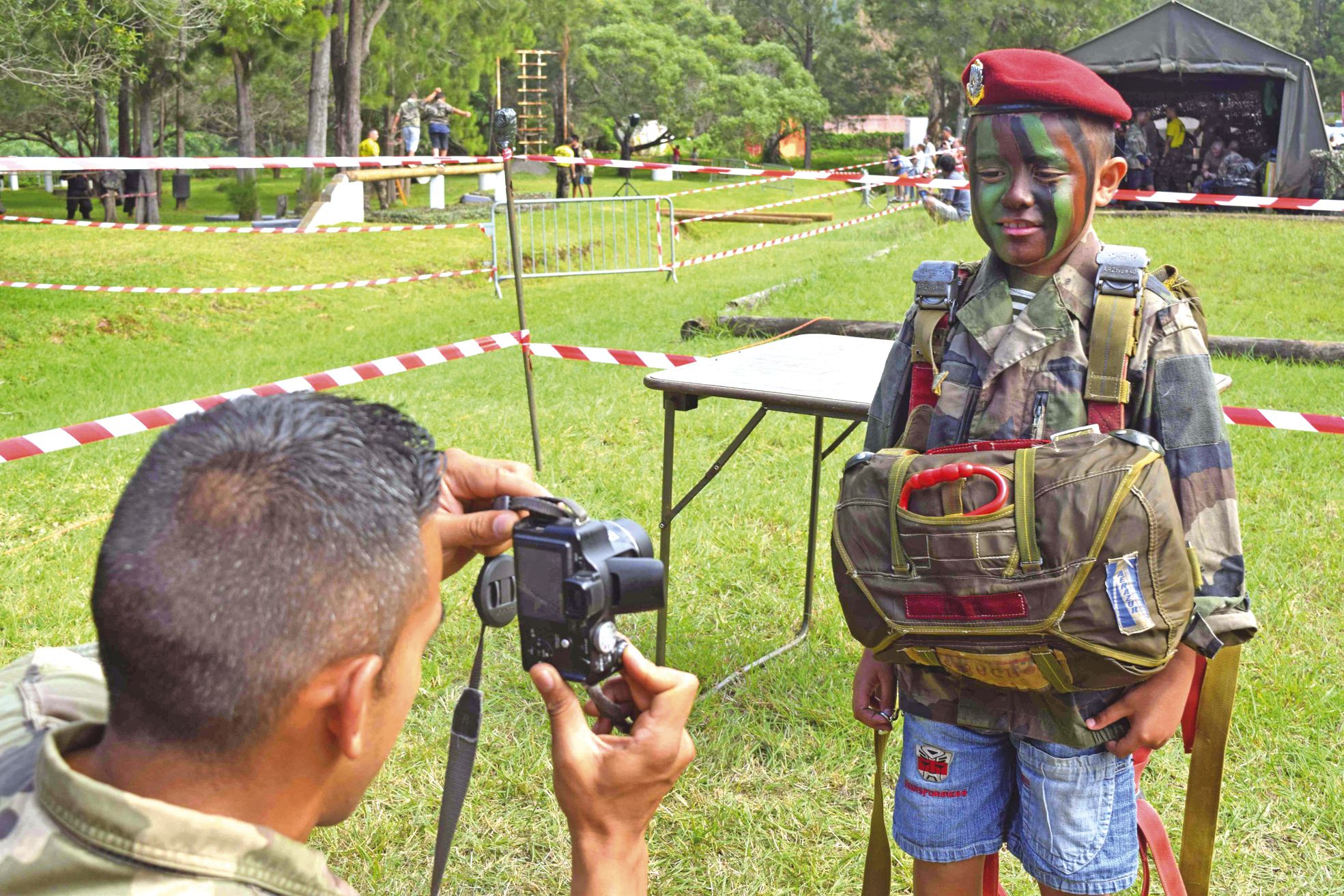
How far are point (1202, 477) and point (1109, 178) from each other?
2.04 feet

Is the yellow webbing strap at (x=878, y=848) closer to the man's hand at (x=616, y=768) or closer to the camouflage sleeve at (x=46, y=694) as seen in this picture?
the man's hand at (x=616, y=768)

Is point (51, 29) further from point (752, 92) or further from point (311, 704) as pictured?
point (752, 92)

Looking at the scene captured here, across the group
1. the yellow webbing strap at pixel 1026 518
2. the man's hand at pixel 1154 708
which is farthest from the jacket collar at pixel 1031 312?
the man's hand at pixel 1154 708

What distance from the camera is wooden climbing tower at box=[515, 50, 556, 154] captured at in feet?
111

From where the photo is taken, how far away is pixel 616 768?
1.36 m

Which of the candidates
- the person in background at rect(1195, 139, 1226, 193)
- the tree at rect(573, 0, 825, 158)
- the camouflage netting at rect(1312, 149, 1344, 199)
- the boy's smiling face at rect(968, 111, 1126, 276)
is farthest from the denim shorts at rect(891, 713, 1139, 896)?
the tree at rect(573, 0, 825, 158)

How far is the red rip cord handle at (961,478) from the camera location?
6.54 ft

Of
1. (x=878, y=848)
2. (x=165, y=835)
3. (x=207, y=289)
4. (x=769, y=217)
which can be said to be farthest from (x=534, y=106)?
(x=165, y=835)

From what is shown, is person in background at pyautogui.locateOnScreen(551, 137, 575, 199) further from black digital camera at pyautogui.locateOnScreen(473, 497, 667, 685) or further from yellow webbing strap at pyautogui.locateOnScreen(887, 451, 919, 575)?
black digital camera at pyautogui.locateOnScreen(473, 497, 667, 685)

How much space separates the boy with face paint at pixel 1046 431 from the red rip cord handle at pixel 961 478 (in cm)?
21

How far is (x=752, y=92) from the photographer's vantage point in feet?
142

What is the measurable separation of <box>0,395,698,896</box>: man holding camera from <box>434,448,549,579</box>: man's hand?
0.33m

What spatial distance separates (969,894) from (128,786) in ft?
5.57

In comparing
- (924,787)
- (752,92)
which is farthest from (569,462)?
(752,92)
